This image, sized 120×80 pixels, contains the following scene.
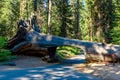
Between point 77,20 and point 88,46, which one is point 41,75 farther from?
point 77,20

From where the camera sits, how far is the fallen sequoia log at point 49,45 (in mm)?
21594

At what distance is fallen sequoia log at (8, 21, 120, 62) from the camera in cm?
2159

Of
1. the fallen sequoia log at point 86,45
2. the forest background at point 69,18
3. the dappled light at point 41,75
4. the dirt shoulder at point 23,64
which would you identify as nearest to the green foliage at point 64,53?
the forest background at point 69,18

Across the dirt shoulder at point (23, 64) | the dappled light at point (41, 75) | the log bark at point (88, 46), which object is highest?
the log bark at point (88, 46)

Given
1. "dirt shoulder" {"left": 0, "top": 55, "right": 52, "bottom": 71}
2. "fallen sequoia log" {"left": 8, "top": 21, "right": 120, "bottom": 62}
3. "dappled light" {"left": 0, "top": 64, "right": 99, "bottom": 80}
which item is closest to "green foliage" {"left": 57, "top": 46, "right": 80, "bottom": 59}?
"fallen sequoia log" {"left": 8, "top": 21, "right": 120, "bottom": 62}

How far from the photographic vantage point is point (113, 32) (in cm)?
4038

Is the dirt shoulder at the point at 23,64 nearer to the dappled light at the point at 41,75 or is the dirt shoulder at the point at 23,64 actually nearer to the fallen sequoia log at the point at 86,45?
the fallen sequoia log at the point at 86,45

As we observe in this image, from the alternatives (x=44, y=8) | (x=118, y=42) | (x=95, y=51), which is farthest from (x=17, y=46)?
(x=44, y=8)

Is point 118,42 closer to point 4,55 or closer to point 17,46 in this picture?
point 17,46

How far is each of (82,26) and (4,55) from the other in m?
60.3

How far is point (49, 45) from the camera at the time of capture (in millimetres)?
22234

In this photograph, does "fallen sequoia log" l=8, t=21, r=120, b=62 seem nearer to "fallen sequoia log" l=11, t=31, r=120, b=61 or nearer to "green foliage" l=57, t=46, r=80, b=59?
→ "fallen sequoia log" l=11, t=31, r=120, b=61

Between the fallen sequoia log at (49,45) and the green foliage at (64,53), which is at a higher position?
the fallen sequoia log at (49,45)

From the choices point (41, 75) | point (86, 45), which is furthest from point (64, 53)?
point (41, 75)
